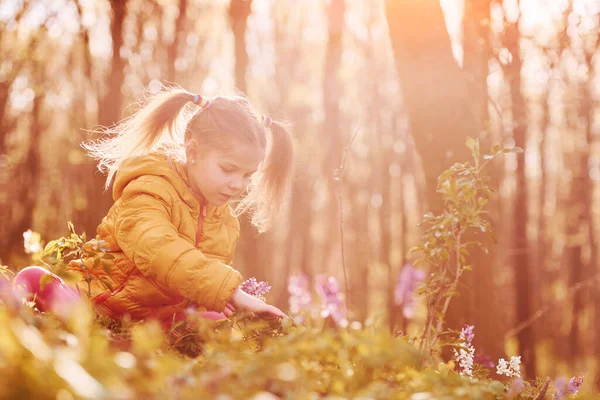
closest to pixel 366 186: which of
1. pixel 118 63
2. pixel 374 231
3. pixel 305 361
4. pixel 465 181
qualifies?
pixel 374 231

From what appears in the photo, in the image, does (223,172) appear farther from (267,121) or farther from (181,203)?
(267,121)

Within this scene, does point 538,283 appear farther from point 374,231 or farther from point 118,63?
point 118,63

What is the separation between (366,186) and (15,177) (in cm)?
1377

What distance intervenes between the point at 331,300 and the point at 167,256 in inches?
46.3

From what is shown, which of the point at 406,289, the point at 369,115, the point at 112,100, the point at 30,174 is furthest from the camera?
the point at 369,115

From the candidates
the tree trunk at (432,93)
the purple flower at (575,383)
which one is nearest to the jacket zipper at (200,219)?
the purple flower at (575,383)

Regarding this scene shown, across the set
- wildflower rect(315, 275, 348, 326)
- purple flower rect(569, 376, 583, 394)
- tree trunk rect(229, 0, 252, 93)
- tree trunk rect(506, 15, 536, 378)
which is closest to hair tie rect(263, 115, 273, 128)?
wildflower rect(315, 275, 348, 326)

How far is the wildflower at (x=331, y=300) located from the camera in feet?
6.66

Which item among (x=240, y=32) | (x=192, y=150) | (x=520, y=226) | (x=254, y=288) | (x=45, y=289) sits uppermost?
(x=240, y=32)

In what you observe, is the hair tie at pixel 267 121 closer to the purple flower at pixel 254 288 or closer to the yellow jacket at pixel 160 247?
Result: the yellow jacket at pixel 160 247

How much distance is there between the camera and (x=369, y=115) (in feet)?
76.4

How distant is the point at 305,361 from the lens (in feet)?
4.75

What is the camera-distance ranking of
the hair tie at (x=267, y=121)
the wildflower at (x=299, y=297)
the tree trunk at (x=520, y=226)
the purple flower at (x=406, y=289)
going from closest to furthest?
the wildflower at (x=299, y=297) < the purple flower at (x=406, y=289) < the hair tie at (x=267, y=121) < the tree trunk at (x=520, y=226)

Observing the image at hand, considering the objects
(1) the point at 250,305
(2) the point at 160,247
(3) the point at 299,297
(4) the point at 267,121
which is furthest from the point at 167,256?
(4) the point at 267,121
